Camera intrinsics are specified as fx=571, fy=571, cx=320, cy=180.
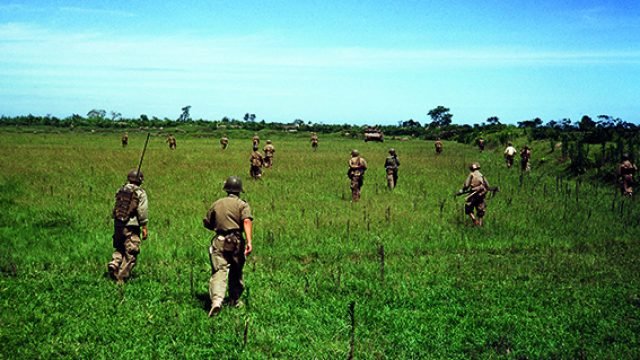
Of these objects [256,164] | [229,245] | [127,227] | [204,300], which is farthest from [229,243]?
[256,164]

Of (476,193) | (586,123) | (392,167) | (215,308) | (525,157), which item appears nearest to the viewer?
(215,308)

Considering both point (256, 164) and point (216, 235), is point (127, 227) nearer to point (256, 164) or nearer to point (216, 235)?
point (216, 235)

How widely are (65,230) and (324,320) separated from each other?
8.25m

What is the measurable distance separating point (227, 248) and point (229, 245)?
0.17 ft

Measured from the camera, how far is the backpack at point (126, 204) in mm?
9562

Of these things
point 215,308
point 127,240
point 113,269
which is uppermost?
point 127,240

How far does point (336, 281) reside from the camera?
10.1m

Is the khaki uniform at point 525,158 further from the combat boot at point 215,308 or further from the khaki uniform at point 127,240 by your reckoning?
the combat boot at point 215,308

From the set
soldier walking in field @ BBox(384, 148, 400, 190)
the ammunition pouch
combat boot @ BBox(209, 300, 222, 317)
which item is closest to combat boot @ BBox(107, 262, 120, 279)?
the ammunition pouch

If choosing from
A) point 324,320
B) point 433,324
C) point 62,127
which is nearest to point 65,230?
point 324,320

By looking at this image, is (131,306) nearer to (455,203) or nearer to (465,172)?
(455,203)

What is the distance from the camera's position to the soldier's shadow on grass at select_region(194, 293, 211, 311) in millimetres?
8602

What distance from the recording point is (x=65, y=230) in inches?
537

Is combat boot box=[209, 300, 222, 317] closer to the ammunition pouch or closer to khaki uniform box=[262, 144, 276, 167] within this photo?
the ammunition pouch
